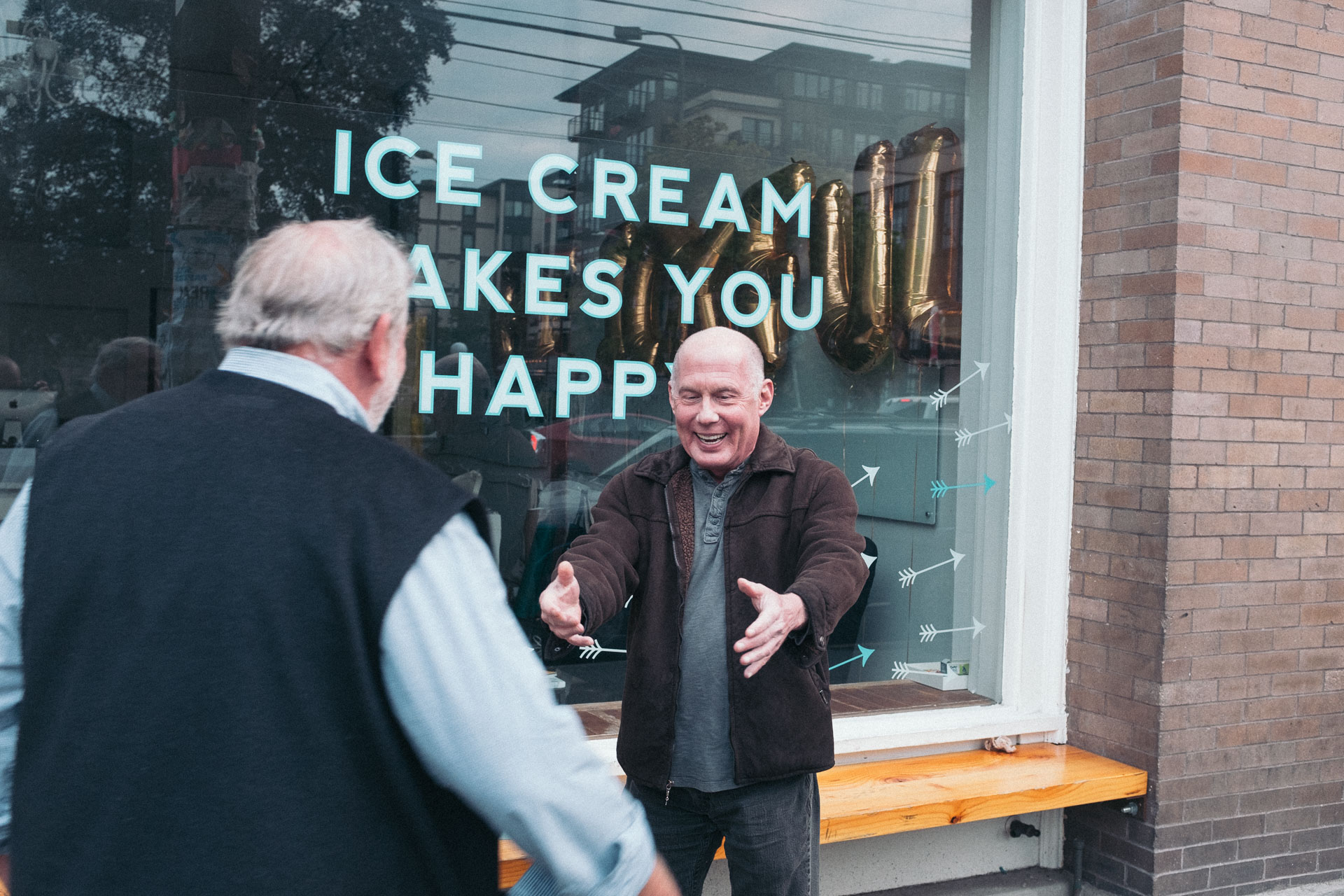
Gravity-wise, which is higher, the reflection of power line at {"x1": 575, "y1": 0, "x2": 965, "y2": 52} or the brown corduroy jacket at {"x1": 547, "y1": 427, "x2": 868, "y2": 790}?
the reflection of power line at {"x1": 575, "y1": 0, "x2": 965, "y2": 52}

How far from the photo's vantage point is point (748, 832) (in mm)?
2762

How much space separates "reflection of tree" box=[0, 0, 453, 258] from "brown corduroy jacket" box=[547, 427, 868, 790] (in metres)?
1.74

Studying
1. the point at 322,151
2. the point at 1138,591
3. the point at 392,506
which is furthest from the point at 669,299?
the point at 392,506

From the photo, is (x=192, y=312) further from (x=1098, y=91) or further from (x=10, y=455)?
(x=1098, y=91)

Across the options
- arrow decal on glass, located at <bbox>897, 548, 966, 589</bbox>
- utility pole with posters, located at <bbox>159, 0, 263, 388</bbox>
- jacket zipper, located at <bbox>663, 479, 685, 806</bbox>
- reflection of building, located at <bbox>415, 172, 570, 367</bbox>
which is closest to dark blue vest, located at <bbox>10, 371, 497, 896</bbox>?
jacket zipper, located at <bbox>663, 479, 685, 806</bbox>

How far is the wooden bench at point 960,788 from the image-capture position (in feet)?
12.7

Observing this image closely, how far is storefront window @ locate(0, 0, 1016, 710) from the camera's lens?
12.1ft

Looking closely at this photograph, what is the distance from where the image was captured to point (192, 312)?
3781 mm

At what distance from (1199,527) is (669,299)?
6.74ft

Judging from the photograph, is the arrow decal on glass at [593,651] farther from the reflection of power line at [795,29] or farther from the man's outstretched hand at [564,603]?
the reflection of power line at [795,29]

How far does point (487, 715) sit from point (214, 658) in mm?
324

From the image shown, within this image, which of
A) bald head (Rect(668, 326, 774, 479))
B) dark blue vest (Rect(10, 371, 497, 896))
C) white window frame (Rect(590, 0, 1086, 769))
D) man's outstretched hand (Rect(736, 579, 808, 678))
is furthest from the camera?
white window frame (Rect(590, 0, 1086, 769))

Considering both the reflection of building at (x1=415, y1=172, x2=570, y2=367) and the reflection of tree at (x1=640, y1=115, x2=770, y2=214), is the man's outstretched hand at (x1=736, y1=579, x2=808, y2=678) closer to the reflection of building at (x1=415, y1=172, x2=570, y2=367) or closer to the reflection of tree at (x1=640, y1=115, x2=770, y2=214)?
the reflection of building at (x1=415, y1=172, x2=570, y2=367)

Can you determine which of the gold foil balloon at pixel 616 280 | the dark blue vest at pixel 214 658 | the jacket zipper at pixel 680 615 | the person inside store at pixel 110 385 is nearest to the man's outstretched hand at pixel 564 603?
the jacket zipper at pixel 680 615
